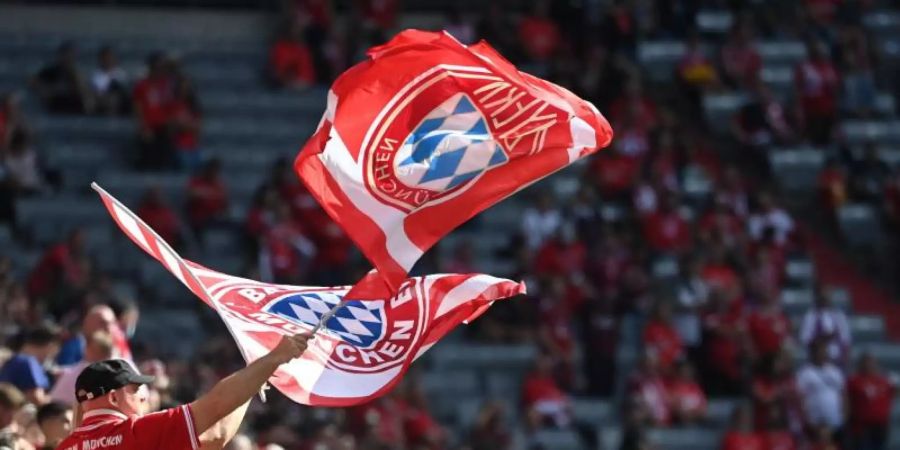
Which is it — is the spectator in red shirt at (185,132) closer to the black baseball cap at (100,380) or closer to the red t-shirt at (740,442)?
the red t-shirt at (740,442)

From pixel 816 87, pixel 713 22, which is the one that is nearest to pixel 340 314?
pixel 816 87

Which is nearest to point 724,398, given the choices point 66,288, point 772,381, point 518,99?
point 772,381

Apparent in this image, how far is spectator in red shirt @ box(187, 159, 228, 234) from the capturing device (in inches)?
779

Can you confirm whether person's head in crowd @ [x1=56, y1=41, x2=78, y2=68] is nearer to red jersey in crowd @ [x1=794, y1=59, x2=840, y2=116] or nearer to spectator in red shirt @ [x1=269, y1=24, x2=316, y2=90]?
spectator in red shirt @ [x1=269, y1=24, x2=316, y2=90]

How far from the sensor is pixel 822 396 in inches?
809

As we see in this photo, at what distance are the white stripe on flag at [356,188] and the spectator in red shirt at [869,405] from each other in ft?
40.5

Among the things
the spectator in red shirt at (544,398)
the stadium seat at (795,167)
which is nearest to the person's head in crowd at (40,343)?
the spectator in red shirt at (544,398)

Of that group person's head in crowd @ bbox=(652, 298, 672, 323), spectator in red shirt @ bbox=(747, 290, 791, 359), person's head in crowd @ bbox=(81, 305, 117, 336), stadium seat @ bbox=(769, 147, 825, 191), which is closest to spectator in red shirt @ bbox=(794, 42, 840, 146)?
stadium seat @ bbox=(769, 147, 825, 191)

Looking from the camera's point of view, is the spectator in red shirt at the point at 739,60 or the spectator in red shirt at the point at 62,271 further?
the spectator in red shirt at the point at 739,60

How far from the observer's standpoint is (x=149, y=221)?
62.4 ft

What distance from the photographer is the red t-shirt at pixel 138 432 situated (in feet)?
23.9

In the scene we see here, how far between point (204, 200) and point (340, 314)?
36.2ft

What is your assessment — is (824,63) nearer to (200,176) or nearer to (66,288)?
(200,176)

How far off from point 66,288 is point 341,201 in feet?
28.8
